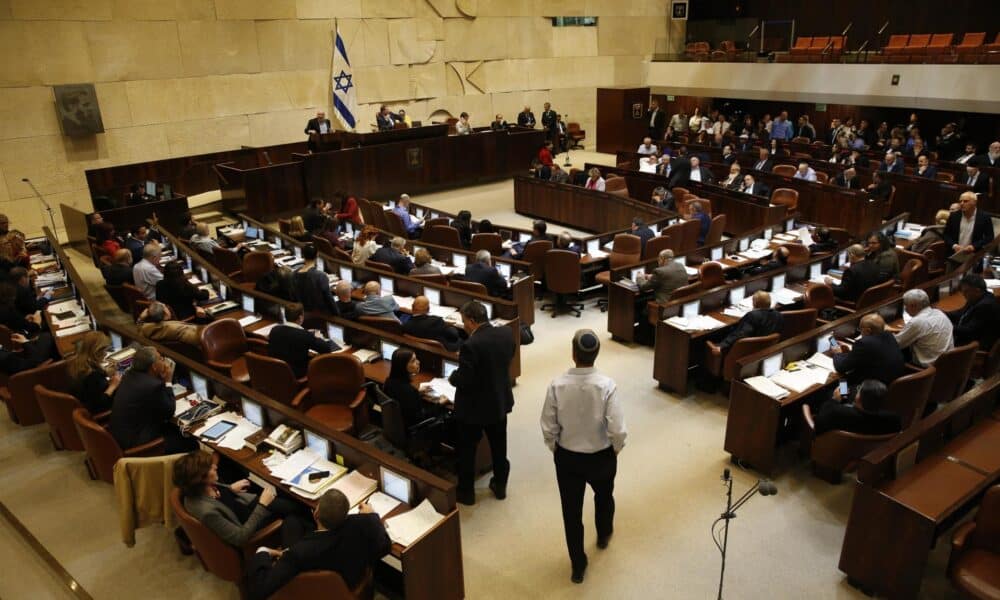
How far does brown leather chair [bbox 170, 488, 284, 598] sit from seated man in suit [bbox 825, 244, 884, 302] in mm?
6390

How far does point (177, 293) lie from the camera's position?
753cm

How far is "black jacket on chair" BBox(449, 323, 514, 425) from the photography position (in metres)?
4.62

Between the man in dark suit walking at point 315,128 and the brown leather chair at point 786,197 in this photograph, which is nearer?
the brown leather chair at point 786,197

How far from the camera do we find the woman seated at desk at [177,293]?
24.6ft

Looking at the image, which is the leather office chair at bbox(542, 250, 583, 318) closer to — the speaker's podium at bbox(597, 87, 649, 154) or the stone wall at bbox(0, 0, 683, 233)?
the stone wall at bbox(0, 0, 683, 233)

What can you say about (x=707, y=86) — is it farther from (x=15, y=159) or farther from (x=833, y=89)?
(x=15, y=159)

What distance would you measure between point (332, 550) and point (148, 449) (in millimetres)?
2312

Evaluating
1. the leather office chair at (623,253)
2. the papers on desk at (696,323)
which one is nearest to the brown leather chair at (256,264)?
the leather office chair at (623,253)

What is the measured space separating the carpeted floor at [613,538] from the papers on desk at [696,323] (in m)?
0.85

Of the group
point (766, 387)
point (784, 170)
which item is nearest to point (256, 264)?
point (766, 387)

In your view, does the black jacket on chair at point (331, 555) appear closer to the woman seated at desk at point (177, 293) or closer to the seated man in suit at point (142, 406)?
the seated man in suit at point (142, 406)

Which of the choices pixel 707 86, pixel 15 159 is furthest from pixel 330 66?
pixel 707 86

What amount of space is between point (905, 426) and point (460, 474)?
12.4 feet

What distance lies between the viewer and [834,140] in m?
16.0
